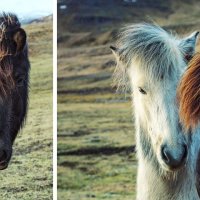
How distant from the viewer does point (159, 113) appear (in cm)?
544

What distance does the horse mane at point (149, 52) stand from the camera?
552cm

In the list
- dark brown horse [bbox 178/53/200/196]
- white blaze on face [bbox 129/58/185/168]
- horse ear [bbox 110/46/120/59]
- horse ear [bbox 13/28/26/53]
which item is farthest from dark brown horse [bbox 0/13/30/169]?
dark brown horse [bbox 178/53/200/196]

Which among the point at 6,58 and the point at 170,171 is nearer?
the point at 170,171

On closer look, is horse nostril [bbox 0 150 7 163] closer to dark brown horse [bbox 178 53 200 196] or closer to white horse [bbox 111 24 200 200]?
white horse [bbox 111 24 200 200]

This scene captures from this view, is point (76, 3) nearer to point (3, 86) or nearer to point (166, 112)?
point (3, 86)

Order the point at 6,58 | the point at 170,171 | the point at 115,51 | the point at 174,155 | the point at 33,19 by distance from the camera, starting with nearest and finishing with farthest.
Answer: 1. the point at 174,155
2. the point at 170,171
3. the point at 115,51
4. the point at 6,58
5. the point at 33,19

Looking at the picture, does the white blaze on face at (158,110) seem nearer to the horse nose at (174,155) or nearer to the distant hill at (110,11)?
the horse nose at (174,155)

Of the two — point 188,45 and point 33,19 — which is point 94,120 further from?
point 188,45

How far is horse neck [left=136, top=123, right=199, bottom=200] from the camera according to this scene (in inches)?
217

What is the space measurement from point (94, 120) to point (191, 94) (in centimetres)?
148

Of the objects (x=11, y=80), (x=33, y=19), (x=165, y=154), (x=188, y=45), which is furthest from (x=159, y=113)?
(x=33, y=19)

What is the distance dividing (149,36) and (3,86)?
1.10 m

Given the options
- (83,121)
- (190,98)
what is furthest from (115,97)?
(190,98)

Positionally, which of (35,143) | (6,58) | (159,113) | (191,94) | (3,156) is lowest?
(35,143)
